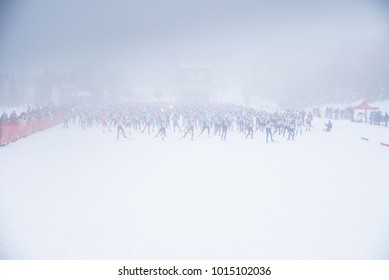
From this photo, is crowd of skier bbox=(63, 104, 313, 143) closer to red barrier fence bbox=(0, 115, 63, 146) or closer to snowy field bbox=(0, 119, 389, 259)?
red barrier fence bbox=(0, 115, 63, 146)

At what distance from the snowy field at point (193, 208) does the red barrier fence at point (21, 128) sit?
18.7ft

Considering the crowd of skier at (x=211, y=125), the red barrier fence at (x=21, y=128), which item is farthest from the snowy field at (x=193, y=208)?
the crowd of skier at (x=211, y=125)

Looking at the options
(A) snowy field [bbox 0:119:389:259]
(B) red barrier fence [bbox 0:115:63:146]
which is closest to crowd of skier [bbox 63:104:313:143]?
(B) red barrier fence [bbox 0:115:63:146]

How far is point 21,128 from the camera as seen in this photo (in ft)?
83.3

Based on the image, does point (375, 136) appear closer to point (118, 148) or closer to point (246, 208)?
point (118, 148)

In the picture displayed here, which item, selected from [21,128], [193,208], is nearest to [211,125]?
[21,128]

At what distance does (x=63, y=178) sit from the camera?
476 inches

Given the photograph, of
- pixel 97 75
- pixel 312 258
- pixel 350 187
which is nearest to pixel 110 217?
pixel 312 258

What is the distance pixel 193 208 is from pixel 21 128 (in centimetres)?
2131

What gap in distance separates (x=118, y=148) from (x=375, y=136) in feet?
68.1

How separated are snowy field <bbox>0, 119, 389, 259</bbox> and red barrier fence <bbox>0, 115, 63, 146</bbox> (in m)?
5.71

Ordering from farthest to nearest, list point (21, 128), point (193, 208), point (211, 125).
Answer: point (211, 125) → point (21, 128) → point (193, 208)

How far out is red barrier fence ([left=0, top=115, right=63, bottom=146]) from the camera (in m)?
21.2

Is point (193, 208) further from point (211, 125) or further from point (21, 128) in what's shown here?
point (211, 125)
